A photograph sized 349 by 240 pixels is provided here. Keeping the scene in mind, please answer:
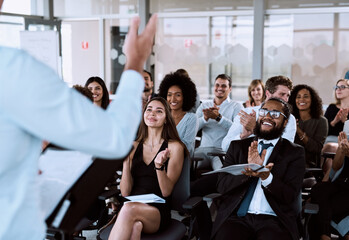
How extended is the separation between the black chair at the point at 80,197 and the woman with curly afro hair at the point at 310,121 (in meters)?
3.58

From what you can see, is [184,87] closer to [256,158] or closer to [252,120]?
[252,120]

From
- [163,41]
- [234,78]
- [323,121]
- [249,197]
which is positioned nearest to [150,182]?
[249,197]

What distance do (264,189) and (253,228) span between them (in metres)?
0.27

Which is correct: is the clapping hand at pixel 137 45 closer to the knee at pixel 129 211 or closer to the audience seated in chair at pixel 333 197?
the knee at pixel 129 211

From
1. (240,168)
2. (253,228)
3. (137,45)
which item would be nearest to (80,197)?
(137,45)

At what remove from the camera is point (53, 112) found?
0.92 metres

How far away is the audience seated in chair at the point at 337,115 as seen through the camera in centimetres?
481

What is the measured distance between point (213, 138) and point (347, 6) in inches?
162

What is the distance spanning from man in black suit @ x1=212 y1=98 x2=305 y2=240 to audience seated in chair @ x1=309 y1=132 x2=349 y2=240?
22.2 inches

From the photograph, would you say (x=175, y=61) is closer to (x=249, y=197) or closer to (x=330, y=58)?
(x=330, y=58)

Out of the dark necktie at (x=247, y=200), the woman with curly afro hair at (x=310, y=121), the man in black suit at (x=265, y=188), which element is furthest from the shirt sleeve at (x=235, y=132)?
the dark necktie at (x=247, y=200)

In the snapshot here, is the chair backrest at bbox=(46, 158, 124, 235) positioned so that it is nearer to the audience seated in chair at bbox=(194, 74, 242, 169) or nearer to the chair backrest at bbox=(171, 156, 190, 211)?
the chair backrest at bbox=(171, 156, 190, 211)

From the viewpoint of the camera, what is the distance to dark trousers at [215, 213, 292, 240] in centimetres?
278

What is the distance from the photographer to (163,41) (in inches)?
344
